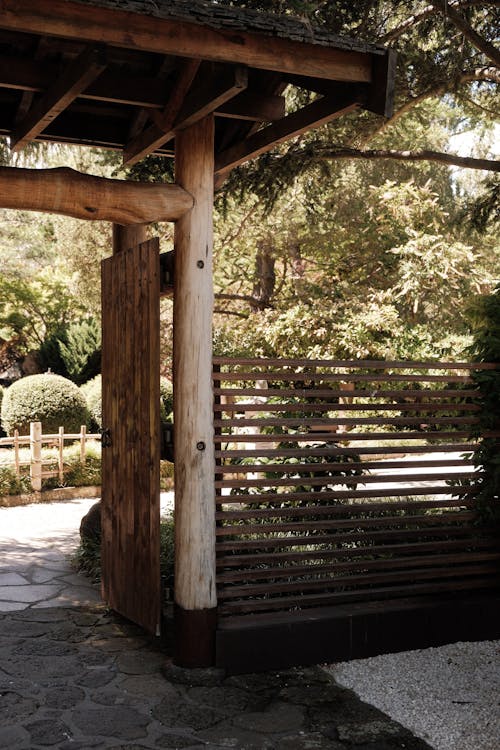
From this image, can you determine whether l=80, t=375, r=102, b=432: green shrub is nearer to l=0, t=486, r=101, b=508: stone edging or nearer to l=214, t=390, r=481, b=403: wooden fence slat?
l=0, t=486, r=101, b=508: stone edging

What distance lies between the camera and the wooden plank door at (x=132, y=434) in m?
5.18

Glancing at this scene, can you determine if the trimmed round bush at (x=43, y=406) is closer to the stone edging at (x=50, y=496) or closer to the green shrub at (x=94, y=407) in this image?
the green shrub at (x=94, y=407)

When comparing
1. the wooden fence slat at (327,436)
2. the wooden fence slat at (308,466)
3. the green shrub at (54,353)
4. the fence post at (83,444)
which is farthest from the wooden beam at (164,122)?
A: the green shrub at (54,353)

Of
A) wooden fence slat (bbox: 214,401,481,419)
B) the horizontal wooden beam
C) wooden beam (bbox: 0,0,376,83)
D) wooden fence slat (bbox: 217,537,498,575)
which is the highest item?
wooden beam (bbox: 0,0,376,83)

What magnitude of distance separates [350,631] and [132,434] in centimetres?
186

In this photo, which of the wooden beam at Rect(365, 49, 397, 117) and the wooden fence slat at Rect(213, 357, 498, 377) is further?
the wooden fence slat at Rect(213, 357, 498, 377)

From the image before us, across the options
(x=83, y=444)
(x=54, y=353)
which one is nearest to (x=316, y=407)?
(x=83, y=444)

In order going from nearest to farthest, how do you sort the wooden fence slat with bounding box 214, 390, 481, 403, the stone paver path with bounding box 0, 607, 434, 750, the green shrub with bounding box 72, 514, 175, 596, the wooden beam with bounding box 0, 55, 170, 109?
the stone paver path with bounding box 0, 607, 434, 750
the wooden beam with bounding box 0, 55, 170, 109
the wooden fence slat with bounding box 214, 390, 481, 403
the green shrub with bounding box 72, 514, 175, 596

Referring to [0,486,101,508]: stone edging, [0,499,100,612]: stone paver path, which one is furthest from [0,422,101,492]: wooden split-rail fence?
[0,499,100,612]: stone paver path

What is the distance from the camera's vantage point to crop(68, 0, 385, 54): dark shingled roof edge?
13.3ft

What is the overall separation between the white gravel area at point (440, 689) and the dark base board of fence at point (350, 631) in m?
0.08

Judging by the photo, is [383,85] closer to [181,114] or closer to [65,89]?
[181,114]

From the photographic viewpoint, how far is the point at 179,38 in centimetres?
429

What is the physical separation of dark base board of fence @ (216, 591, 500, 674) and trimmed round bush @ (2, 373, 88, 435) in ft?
31.6
